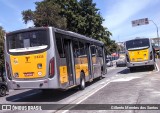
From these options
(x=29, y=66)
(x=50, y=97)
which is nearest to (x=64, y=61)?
(x=29, y=66)

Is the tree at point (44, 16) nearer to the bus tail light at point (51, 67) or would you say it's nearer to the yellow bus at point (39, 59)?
the yellow bus at point (39, 59)

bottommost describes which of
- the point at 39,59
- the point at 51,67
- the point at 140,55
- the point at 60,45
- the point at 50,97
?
the point at 50,97

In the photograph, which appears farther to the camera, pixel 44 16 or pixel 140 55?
pixel 44 16

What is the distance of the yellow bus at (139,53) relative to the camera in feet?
93.2

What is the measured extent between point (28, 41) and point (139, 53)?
15962 millimetres

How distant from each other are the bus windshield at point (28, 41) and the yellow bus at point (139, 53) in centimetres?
→ 1584

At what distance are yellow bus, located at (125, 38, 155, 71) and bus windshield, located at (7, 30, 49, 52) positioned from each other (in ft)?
52.0

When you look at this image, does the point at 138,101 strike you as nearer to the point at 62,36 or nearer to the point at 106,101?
the point at 106,101

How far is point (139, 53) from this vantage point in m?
28.5

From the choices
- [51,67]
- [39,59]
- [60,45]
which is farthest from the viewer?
[60,45]

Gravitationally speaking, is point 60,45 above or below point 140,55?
above

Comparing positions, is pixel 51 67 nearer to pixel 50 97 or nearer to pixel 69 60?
pixel 69 60

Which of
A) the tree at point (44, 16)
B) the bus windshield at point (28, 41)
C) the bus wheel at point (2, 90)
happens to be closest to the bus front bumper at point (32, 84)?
the bus windshield at point (28, 41)

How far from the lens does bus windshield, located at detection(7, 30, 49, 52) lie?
14.0m
